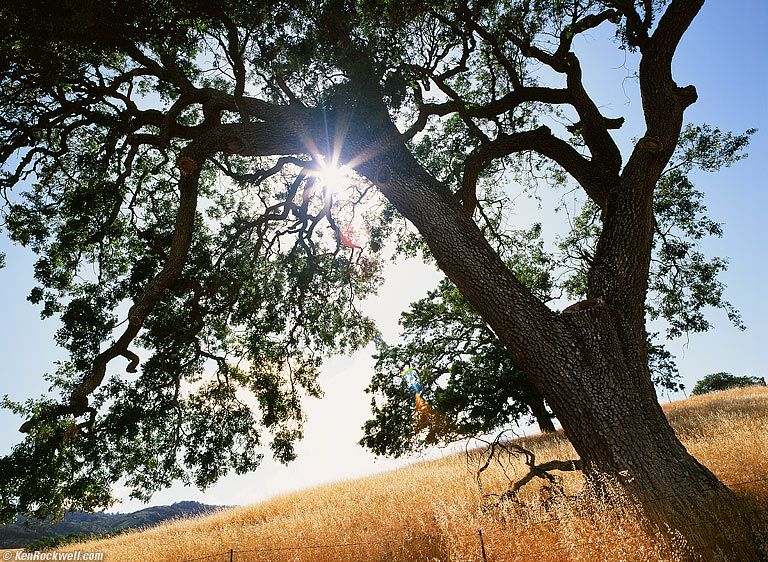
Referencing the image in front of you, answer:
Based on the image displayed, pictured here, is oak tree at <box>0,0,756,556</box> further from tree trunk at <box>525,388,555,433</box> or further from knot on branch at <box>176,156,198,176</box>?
tree trunk at <box>525,388,555,433</box>

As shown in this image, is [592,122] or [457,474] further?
[457,474]

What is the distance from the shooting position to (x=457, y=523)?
4.65 metres

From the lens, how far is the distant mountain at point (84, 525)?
480 inches

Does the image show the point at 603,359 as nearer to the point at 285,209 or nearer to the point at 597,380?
the point at 597,380

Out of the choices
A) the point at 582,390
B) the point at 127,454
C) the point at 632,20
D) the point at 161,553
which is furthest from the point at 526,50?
the point at 161,553

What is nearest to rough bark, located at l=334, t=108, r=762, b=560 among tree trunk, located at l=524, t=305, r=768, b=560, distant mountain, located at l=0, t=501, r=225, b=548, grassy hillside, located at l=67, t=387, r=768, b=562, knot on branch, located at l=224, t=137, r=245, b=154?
tree trunk, located at l=524, t=305, r=768, b=560

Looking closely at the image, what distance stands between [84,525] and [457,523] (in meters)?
41.3

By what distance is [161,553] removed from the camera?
7871 millimetres

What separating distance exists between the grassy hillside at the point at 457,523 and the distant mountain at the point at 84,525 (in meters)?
2.88

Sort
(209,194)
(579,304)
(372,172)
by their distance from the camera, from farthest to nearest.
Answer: (209,194), (372,172), (579,304)

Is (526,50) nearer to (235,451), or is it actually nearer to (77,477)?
(235,451)

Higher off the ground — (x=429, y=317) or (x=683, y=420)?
(x=429, y=317)

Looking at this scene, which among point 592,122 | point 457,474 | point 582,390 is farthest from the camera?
point 457,474

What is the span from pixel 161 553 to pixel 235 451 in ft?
7.13
